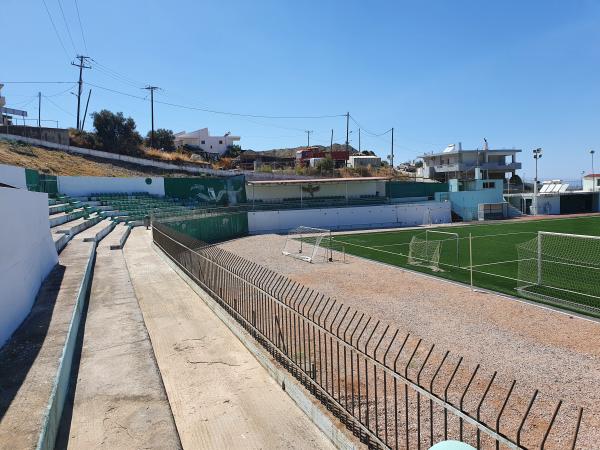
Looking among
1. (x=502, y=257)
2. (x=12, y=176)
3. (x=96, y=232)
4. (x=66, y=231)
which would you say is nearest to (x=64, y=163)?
(x=12, y=176)

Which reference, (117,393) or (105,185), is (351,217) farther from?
(117,393)

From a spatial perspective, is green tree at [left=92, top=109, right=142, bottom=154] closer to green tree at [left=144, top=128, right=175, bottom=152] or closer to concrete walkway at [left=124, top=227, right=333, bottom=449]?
green tree at [left=144, top=128, right=175, bottom=152]

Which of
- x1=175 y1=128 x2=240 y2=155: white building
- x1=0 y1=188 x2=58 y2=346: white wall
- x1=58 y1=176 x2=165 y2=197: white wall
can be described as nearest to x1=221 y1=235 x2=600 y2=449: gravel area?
x1=0 y1=188 x2=58 y2=346: white wall

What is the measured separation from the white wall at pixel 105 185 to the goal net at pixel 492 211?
104 feet

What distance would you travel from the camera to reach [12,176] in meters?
23.6

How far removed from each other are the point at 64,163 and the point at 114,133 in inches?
676

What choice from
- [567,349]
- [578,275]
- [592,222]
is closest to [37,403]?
[567,349]

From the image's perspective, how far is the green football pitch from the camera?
1642 cm

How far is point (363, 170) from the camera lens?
79188 millimetres

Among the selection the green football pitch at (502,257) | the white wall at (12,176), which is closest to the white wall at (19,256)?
the white wall at (12,176)

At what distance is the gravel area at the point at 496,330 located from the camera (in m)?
8.16

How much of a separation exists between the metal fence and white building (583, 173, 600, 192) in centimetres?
6237

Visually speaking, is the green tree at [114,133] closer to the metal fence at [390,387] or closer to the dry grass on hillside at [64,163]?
the dry grass on hillside at [64,163]

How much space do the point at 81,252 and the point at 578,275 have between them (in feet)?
61.8
